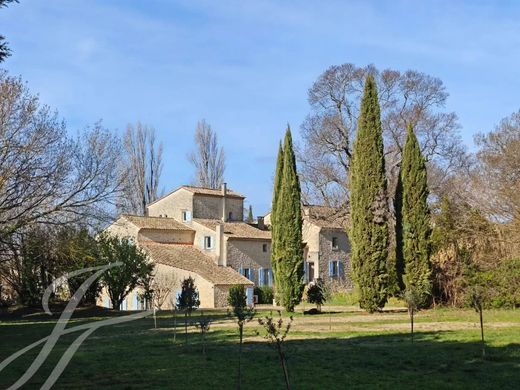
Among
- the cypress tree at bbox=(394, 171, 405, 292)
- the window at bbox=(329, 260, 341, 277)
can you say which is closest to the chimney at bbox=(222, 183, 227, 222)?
the window at bbox=(329, 260, 341, 277)

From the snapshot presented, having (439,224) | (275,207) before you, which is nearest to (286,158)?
(275,207)

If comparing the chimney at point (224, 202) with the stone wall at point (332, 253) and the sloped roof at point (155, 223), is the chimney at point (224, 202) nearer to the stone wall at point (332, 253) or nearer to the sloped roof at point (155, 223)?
the sloped roof at point (155, 223)

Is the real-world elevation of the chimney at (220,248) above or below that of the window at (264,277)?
above

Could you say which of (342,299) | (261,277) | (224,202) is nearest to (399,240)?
(342,299)

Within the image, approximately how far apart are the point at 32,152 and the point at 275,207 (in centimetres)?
1427

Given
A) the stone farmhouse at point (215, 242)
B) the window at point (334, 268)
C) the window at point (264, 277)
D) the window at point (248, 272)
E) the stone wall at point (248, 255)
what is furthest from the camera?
the window at point (334, 268)

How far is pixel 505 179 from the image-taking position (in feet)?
90.3

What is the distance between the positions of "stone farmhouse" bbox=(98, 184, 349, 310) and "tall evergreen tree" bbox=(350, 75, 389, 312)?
1085 centimetres

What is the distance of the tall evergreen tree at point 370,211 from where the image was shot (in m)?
28.7

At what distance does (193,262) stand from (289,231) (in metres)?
11.9

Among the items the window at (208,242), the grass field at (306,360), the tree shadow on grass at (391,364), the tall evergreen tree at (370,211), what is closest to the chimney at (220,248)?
the window at (208,242)

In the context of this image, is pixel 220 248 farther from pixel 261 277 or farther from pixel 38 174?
pixel 38 174

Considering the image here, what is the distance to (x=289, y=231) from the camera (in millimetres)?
33000

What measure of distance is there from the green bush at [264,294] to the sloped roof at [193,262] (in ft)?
7.04
